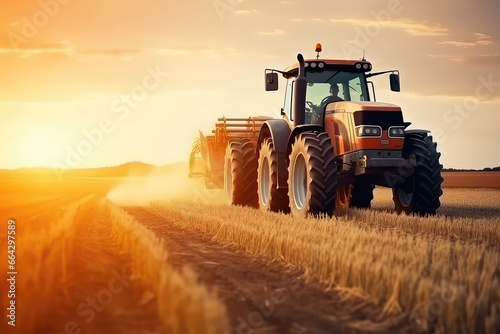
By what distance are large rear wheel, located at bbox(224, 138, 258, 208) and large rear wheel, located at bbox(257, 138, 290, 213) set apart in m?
1.16

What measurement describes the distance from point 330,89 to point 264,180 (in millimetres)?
2891

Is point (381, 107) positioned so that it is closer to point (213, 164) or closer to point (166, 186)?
point (213, 164)

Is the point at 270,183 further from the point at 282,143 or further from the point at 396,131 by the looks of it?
the point at 396,131

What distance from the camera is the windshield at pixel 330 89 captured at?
11.9 m

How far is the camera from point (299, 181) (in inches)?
452

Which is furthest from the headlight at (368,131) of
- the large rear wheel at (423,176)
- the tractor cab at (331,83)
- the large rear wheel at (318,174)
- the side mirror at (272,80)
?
the side mirror at (272,80)

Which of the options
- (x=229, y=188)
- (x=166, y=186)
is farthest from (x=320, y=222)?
(x=166, y=186)

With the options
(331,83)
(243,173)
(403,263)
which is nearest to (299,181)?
(331,83)

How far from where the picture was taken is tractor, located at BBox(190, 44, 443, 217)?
10383 mm

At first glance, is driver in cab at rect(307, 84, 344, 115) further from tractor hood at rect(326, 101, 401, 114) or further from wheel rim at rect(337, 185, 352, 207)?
wheel rim at rect(337, 185, 352, 207)

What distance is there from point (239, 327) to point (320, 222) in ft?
17.1

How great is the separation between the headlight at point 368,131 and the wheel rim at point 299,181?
128 cm

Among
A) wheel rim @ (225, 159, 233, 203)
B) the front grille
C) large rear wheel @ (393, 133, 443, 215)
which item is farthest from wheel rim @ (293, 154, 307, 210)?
wheel rim @ (225, 159, 233, 203)

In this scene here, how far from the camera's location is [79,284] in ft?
18.9
